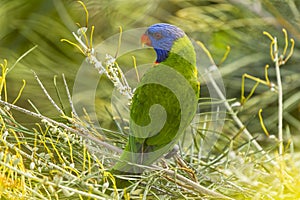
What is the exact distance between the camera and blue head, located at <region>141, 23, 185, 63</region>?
1489mm

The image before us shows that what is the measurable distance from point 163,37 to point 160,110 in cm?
25

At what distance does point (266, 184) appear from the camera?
131cm

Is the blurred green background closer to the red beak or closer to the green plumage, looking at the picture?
the red beak

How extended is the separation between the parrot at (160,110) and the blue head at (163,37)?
0.11 feet

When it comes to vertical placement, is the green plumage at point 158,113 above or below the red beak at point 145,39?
below

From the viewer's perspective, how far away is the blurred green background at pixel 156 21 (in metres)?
1.93

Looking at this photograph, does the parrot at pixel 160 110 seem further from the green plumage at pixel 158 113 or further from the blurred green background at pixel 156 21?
the blurred green background at pixel 156 21

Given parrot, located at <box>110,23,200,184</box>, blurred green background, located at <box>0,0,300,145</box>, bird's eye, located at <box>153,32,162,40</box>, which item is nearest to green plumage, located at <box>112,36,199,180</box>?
parrot, located at <box>110,23,200,184</box>

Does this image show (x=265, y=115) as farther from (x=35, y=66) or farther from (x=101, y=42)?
(x=35, y=66)

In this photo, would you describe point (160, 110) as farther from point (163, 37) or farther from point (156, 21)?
point (156, 21)

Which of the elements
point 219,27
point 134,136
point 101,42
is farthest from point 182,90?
point 219,27

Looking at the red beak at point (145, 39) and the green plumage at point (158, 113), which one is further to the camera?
the red beak at point (145, 39)

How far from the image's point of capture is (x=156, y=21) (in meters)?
2.11

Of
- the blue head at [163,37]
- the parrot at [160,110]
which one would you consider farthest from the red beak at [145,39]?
the parrot at [160,110]
